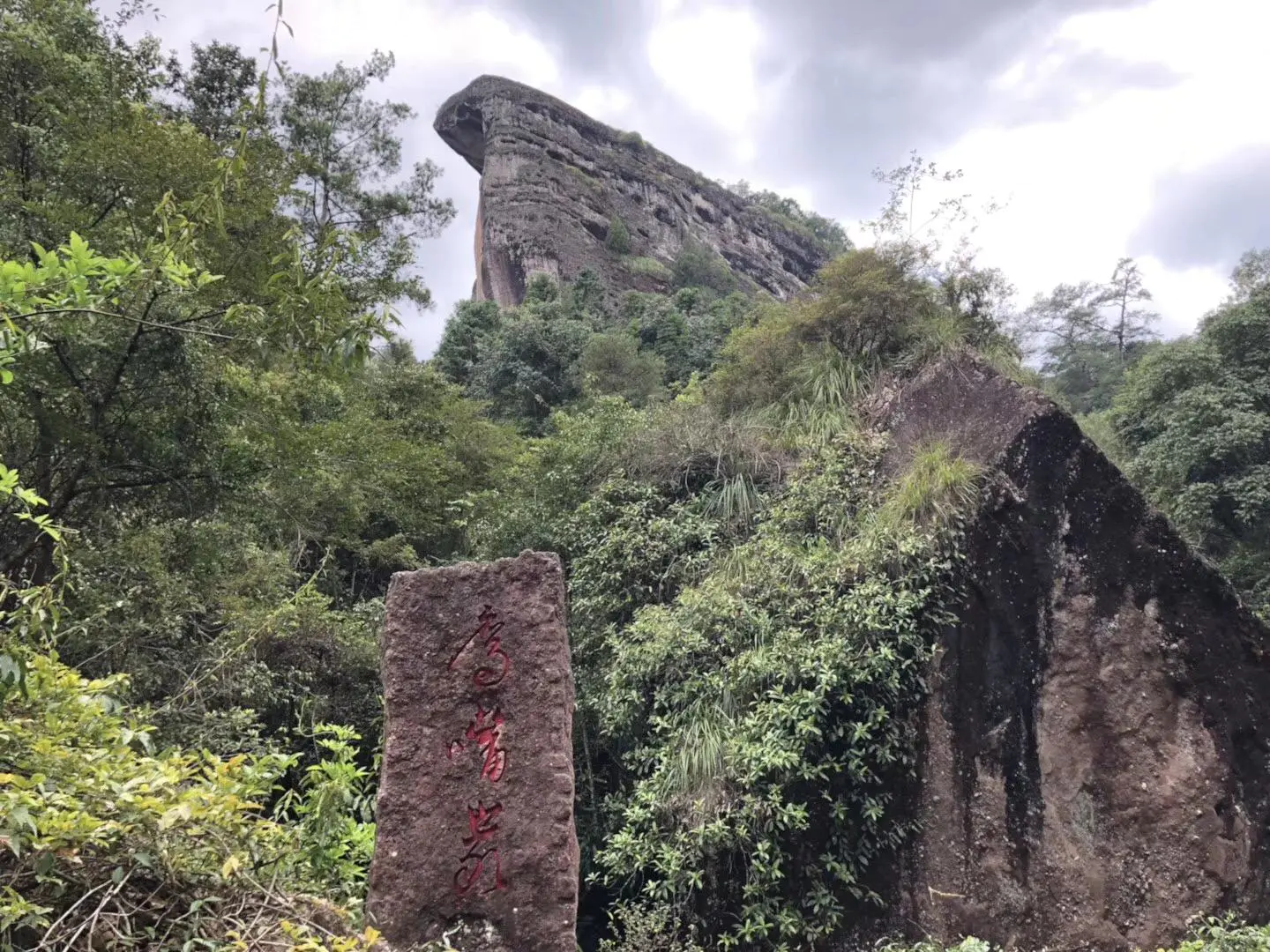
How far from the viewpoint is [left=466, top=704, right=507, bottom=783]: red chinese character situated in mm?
2943

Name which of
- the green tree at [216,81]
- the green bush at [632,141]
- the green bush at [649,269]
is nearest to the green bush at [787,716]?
the green tree at [216,81]

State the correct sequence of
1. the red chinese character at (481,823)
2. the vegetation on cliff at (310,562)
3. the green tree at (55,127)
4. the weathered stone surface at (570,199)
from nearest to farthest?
the vegetation on cliff at (310,562)
the red chinese character at (481,823)
the green tree at (55,127)
the weathered stone surface at (570,199)

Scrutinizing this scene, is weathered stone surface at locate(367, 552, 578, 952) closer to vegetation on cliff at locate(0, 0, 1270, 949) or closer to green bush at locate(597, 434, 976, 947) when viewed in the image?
vegetation on cliff at locate(0, 0, 1270, 949)

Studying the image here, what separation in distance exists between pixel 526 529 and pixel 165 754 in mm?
4083

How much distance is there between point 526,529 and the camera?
650cm

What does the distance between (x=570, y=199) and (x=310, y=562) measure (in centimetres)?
2281

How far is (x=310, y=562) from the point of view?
27.3 feet

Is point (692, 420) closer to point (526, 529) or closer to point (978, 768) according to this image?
point (526, 529)

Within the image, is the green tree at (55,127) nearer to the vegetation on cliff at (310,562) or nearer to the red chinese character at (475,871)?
the vegetation on cliff at (310,562)

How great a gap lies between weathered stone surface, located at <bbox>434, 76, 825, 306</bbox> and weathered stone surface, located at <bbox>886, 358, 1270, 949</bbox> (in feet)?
71.8

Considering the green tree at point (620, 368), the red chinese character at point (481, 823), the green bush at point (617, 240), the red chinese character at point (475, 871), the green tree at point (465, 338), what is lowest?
the red chinese character at point (475, 871)

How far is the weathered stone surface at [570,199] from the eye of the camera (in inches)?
1041

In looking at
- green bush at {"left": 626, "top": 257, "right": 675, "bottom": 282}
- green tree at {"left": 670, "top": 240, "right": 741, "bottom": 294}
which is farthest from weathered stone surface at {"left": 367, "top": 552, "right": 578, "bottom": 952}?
green bush at {"left": 626, "top": 257, "right": 675, "bottom": 282}

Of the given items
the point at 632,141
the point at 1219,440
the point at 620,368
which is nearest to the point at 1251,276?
the point at 1219,440
